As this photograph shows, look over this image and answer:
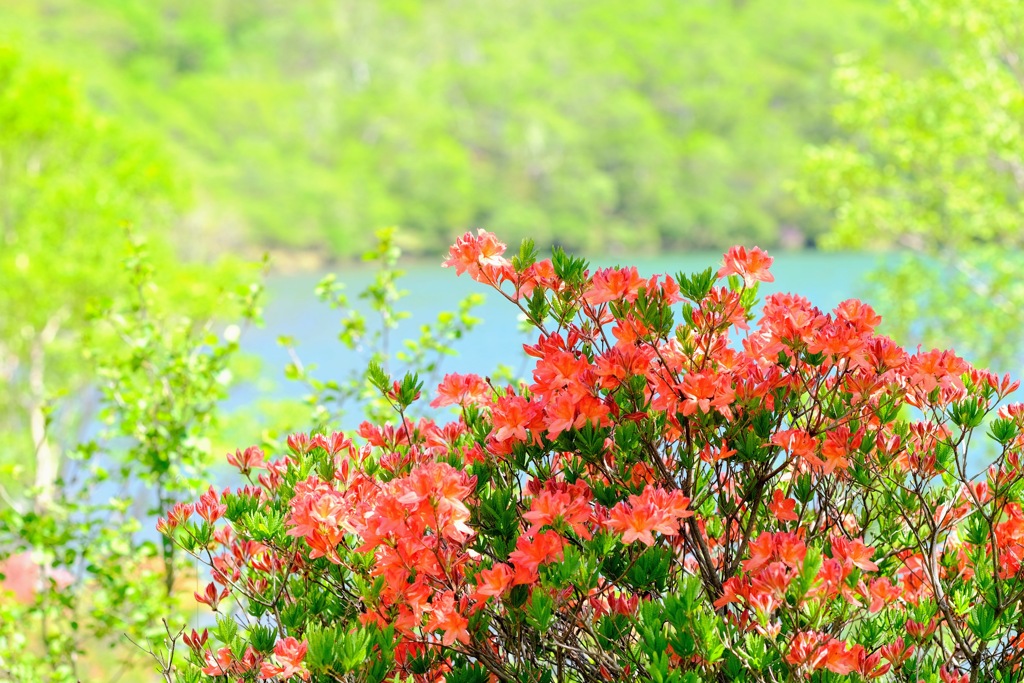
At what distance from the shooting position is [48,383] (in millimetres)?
14625

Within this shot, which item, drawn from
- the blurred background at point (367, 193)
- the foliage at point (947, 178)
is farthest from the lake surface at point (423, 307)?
Answer: the foliage at point (947, 178)

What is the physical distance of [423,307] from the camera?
42.1 metres

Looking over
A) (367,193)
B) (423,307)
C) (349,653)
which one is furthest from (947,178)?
(367,193)

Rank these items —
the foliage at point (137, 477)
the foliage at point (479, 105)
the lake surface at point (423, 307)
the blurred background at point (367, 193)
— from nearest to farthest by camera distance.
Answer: the foliage at point (137, 477), the blurred background at point (367, 193), the lake surface at point (423, 307), the foliage at point (479, 105)

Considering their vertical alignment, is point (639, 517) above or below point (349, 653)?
above

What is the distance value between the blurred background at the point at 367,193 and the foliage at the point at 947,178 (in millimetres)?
52

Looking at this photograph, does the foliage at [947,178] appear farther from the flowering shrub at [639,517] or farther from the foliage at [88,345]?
the flowering shrub at [639,517]

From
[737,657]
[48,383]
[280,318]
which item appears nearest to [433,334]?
[737,657]

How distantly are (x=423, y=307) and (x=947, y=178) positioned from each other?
101 feet

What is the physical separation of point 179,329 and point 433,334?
0.98 meters

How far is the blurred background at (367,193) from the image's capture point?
12.1ft

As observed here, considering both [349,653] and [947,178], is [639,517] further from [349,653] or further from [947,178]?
[947,178]

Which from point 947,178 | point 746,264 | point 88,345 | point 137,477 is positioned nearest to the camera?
point 746,264

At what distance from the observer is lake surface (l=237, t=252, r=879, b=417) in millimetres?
29109
